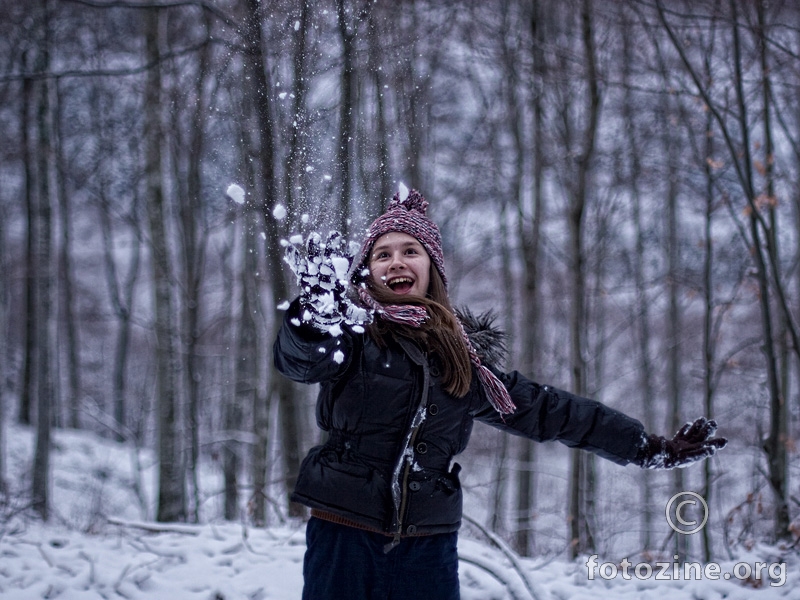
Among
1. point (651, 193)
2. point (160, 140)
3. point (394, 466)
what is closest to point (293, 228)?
point (394, 466)

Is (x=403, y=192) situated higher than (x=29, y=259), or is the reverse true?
(x=29, y=259)

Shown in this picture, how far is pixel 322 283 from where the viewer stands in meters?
1.84

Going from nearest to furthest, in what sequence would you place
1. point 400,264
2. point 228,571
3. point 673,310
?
point 400,264 → point 228,571 → point 673,310

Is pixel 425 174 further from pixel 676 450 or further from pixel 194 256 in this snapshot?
pixel 676 450

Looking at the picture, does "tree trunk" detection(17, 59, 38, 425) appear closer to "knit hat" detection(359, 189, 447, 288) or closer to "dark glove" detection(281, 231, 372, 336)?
"knit hat" detection(359, 189, 447, 288)

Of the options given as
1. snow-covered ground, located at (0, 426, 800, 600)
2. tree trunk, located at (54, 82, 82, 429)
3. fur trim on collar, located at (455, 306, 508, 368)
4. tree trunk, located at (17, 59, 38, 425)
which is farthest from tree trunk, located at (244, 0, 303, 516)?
tree trunk, located at (54, 82, 82, 429)

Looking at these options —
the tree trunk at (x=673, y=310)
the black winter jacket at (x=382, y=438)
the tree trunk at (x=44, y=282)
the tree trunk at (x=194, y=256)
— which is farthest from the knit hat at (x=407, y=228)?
the tree trunk at (x=673, y=310)

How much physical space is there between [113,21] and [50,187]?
2723 mm

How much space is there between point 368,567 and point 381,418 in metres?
0.47

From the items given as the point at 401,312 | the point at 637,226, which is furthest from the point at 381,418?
the point at 637,226

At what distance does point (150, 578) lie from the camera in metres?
3.72

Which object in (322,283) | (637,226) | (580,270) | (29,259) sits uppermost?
(637,226)

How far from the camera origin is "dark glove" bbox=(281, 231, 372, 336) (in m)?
1.84

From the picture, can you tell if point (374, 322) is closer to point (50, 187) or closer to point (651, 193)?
point (50, 187)
